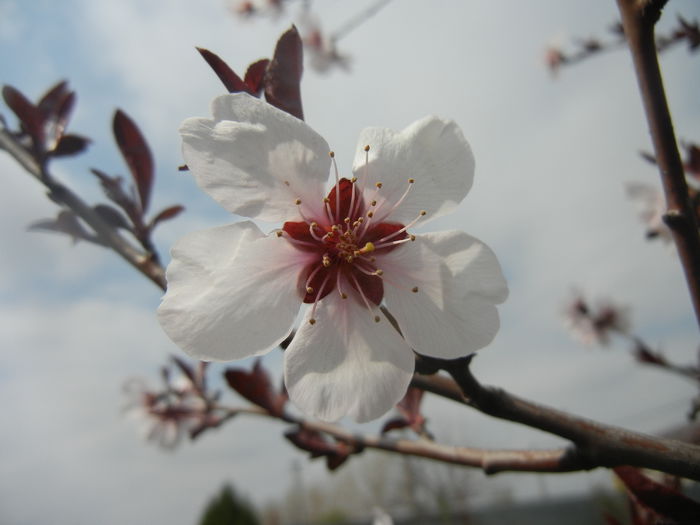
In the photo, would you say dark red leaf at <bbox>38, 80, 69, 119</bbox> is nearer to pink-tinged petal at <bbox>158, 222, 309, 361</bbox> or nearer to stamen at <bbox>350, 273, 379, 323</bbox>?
pink-tinged petal at <bbox>158, 222, 309, 361</bbox>

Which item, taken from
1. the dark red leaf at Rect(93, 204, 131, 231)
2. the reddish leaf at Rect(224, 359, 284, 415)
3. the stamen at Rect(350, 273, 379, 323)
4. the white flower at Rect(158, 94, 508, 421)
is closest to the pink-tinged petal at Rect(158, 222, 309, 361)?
the white flower at Rect(158, 94, 508, 421)

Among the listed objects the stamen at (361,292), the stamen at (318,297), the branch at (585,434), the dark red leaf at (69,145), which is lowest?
the branch at (585,434)

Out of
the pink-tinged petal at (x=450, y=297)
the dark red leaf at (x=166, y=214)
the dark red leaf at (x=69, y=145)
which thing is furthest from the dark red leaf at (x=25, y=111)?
the pink-tinged petal at (x=450, y=297)

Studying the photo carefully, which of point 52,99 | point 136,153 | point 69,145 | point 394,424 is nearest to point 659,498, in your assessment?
point 394,424

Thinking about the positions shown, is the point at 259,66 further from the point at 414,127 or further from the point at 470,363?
the point at 470,363

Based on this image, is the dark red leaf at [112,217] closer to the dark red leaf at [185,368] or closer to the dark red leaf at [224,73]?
the dark red leaf at [224,73]
